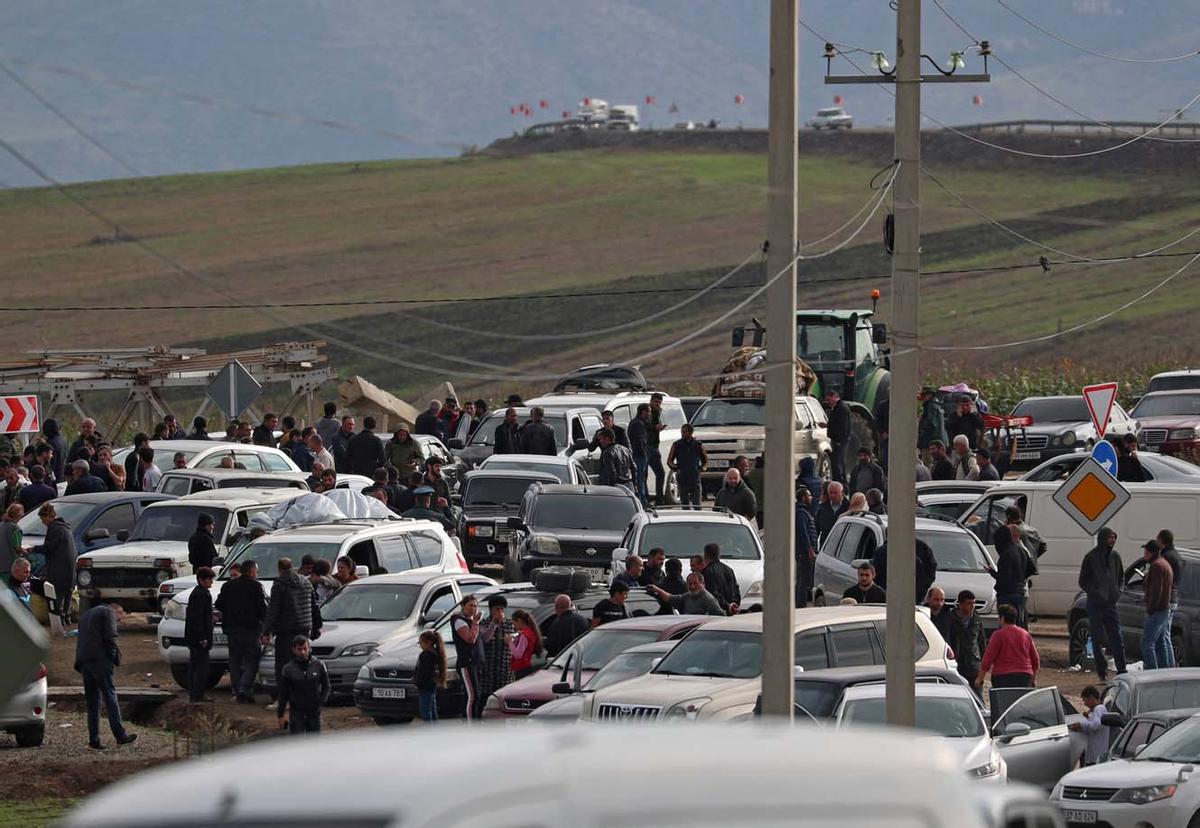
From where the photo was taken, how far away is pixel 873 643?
17.8 m

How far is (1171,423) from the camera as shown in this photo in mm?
37438

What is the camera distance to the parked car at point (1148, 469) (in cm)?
2866

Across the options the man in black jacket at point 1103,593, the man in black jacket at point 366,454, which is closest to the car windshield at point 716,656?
the man in black jacket at point 1103,593

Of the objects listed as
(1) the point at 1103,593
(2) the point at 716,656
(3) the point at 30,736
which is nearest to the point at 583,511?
(1) the point at 1103,593

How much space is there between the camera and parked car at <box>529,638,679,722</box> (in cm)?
1684

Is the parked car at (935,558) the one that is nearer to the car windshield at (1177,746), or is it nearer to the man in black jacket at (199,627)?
the car windshield at (1177,746)

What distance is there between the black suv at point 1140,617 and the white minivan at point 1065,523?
2243mm

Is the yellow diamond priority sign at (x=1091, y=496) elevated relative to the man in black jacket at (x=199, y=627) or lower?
elevated

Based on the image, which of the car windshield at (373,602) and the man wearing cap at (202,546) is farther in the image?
the man wearing cap at (202,546)

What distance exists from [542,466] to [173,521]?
5.88 meters

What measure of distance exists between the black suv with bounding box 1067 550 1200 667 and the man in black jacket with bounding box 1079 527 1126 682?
0.45m

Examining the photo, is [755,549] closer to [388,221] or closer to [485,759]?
[485,759]

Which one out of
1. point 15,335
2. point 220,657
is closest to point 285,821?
point 220,657

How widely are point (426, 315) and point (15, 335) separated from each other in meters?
16.6
